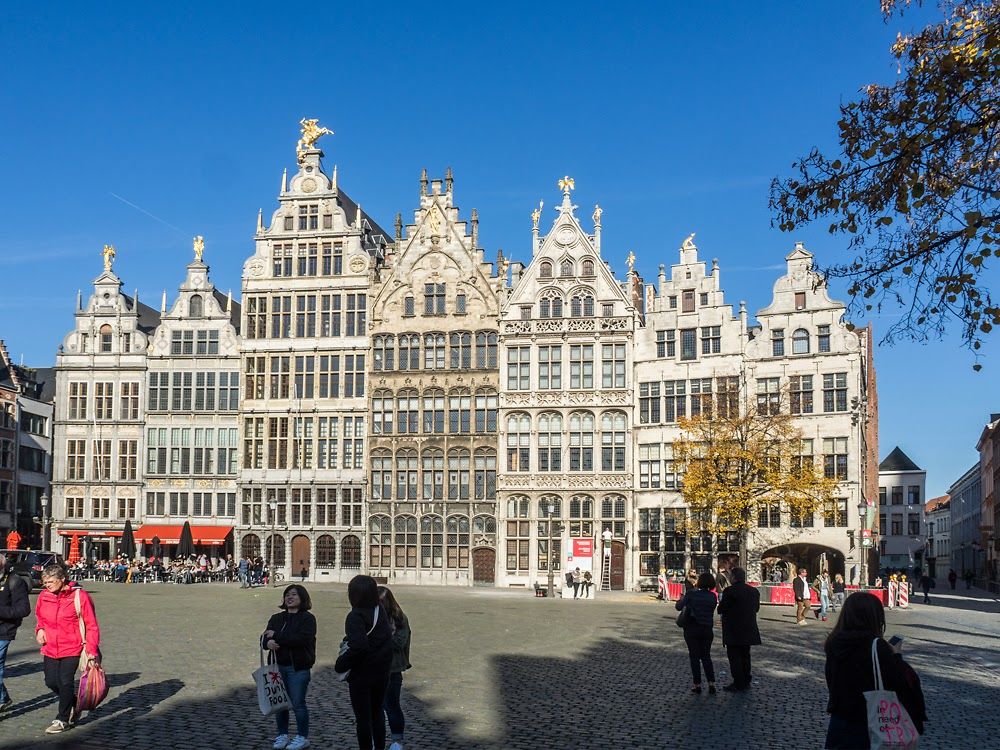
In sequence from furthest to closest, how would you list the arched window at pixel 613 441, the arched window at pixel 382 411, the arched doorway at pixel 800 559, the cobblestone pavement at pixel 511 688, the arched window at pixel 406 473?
the arched window at pixel 382 411, the arched window at pixel 406 473, the arched window at pixel 613 441, the arched doorway at pixel 800 559, the cobblestone pavement at pixel 511 688

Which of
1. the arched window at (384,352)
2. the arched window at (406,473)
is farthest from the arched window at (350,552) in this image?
the arched window at (384,352)

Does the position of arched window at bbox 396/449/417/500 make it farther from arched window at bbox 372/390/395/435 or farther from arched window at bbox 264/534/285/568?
arched window at bbox 264/534/285/568

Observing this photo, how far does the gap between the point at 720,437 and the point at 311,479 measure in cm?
2381

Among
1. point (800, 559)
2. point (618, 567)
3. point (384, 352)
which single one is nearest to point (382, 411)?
point (384, 352)

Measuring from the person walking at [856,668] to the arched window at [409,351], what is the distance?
52278 mm

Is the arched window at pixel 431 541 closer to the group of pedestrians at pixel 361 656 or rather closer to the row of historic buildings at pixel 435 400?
the row of historic buildings at pixel 435 400

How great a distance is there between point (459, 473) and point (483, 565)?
5072mm

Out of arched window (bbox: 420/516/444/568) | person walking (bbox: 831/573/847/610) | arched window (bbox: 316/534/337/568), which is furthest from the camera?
arched window (bbox: 316/534/337/568)

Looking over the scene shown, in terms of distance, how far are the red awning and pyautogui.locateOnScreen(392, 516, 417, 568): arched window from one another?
387 inches

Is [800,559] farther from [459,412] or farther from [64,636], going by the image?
[64,636]

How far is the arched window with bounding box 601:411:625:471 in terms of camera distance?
2229 inches

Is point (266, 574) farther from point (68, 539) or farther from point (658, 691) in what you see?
point (658, 691)

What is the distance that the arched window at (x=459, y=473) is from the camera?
58750 mm

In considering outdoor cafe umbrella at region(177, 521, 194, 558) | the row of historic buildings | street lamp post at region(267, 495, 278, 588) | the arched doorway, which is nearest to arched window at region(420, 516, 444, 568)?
the row of historic buildings
